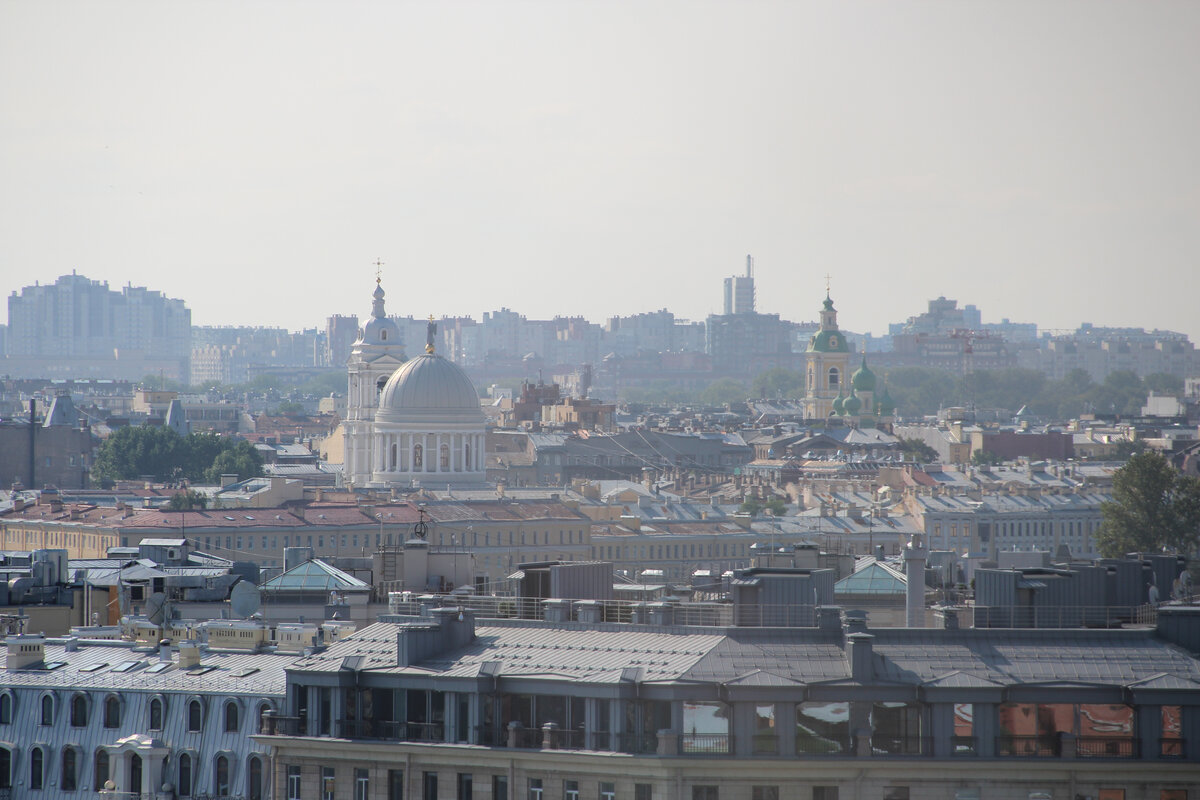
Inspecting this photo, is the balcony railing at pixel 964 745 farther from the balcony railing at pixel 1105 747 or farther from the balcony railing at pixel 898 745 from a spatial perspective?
the balcony railing at pixel 1105 747

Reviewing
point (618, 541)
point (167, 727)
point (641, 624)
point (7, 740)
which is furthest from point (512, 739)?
point (618, 541)

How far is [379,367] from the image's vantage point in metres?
129

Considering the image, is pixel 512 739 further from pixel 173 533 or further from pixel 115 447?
pixel 115 447

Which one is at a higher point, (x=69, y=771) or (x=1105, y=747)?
(x=1105, y=747)

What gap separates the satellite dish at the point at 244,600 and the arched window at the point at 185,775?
7.98 m

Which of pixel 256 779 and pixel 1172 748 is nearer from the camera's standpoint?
pixel 1172 748

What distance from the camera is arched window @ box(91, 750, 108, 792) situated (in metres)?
29.4

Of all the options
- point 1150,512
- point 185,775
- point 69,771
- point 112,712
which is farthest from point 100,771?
point 1150,512

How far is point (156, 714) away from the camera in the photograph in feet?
96.8

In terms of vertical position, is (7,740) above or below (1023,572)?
below

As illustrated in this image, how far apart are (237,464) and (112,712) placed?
94.0m

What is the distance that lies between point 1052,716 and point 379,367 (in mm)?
106327

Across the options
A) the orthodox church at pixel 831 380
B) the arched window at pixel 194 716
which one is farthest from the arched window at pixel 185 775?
the orthodox church at pixel 831 380

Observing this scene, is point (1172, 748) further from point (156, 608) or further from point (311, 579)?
point (311, 579)
